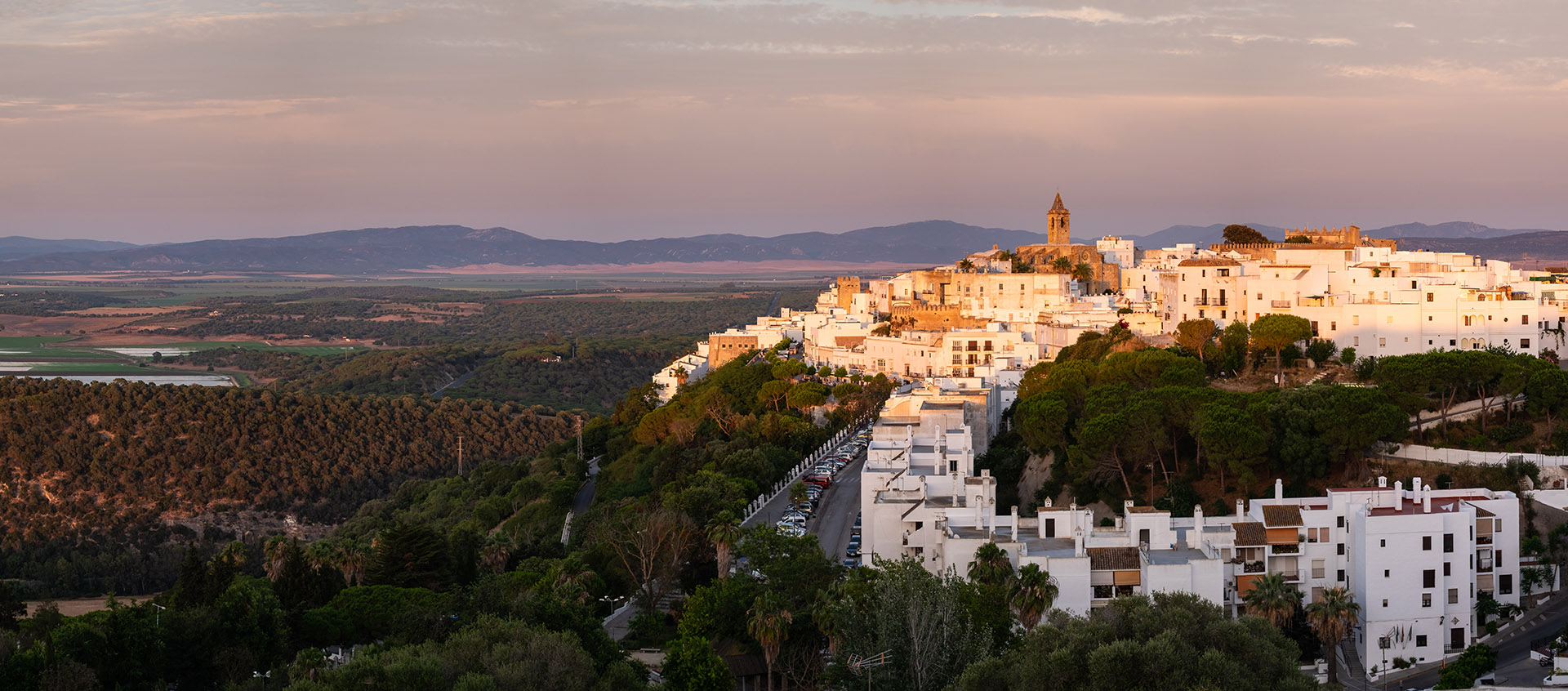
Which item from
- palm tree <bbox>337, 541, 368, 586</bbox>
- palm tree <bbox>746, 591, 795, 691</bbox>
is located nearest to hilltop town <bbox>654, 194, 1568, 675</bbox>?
palm tree <bbox>746, 591, 795, 691</bbox>

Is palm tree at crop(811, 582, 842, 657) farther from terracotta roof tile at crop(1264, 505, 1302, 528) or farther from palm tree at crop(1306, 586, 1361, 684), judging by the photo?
terracotta roof tile at crop(1264, 505, 1302, 528)

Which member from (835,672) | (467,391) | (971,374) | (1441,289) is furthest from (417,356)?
(835,672)

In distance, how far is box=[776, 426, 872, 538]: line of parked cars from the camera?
40.1 meters

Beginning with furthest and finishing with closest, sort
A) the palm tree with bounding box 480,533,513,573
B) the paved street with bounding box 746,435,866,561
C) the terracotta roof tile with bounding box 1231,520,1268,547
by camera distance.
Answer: the palm tree with bounding box 480,533,513,573, the paved street with bounding box 746,435,866,561, the terracotta roof tile with bounding box 1231,520,1268,547

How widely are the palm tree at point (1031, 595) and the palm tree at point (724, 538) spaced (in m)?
8.24

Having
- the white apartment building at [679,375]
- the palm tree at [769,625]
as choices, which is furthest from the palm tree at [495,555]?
the white apartment building at [679,375]

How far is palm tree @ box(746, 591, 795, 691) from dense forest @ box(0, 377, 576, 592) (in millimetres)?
42004

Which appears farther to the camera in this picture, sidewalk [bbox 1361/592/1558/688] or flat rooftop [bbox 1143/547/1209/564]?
flat rooftop [bbox 1143/547/1209/564]

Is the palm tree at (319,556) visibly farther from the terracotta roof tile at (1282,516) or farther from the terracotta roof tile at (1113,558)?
the terracotta roof tile at (1282,516)

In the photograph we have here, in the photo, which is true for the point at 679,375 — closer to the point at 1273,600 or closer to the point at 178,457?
the point at 178,457

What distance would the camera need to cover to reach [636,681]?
86.8 ft

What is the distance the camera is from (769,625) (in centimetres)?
2850

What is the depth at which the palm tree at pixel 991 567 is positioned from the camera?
96.9ft

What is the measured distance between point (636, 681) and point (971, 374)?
1552 inches
